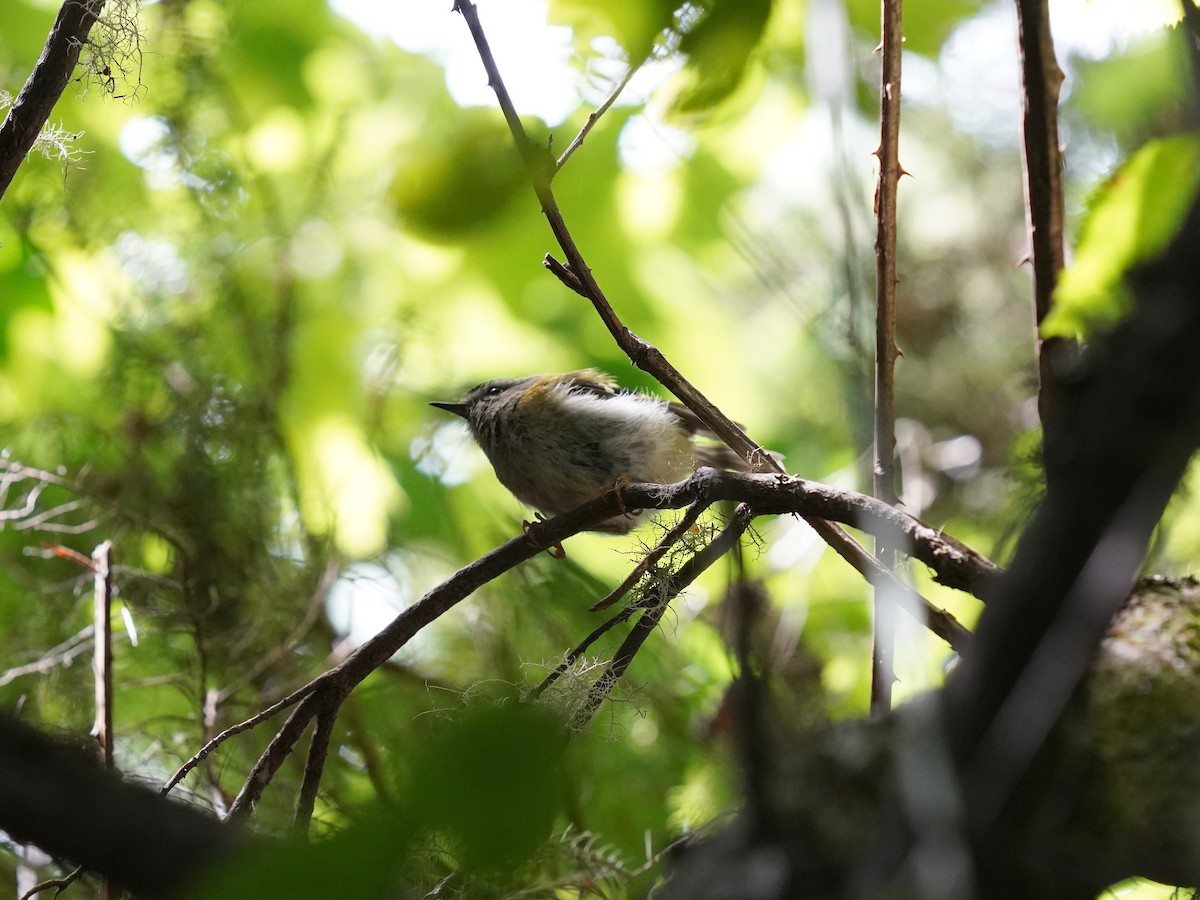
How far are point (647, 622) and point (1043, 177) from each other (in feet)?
2.71

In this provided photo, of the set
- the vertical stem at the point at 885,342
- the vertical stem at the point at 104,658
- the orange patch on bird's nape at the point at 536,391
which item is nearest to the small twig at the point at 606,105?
the vertical stem at the point at 885,342

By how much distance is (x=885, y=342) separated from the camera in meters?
1.42

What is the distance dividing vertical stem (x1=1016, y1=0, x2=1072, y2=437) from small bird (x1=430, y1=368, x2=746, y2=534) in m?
1.01

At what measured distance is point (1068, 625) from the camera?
594 mm

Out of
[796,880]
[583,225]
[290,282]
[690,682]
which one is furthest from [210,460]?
Answer: [796,880]

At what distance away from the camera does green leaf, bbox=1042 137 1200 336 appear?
0.85 meters

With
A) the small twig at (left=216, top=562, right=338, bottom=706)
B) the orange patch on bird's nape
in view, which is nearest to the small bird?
the orange patch on bird's nape

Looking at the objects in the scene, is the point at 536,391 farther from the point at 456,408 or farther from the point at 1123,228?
the point at 1123,228

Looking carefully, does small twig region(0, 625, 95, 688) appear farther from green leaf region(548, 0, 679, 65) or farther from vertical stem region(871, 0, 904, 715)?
green leaf region(548, 0, 679, 65)

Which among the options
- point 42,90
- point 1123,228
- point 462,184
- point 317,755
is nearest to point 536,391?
point 317,755

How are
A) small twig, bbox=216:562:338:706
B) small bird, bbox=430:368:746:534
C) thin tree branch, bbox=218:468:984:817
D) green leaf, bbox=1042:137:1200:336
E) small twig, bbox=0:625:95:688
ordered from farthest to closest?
1. small bird, bbox=430:368:746:534
2. small twig, bbox=216:562:338:706
3. small twig, bbox=0:625:95:688
4. thin tree branch, bbox=218:468:984:817
5. green leaf, bbox=1042:137:1200:336

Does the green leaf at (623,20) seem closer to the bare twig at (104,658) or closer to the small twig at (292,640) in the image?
the bare twig at (104,658)

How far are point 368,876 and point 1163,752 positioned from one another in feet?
2.24

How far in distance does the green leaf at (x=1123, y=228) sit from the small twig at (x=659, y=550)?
517 millimetres
